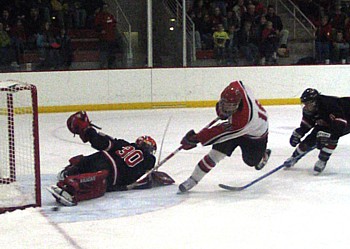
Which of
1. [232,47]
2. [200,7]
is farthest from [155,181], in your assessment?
[200,7]

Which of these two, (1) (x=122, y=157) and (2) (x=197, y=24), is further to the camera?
(2) (x=197, y=24)

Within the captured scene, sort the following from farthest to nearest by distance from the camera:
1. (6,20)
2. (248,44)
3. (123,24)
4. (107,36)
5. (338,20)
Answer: (338,20)
(248,44)
(123,24)
(107,36)
(6,20)

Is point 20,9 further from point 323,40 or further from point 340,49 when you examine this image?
point 340,49

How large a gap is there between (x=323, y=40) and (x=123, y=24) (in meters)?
3.35

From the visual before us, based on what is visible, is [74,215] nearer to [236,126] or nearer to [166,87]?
[236,126]

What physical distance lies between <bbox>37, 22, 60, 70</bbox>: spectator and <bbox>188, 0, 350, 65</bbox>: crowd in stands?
219cm

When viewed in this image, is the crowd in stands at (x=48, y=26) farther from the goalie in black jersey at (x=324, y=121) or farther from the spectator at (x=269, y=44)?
the goalie in black jersey at (x=324, y=121)

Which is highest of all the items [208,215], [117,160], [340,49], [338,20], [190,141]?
[338,20]

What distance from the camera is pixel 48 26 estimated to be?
1019 centimetres

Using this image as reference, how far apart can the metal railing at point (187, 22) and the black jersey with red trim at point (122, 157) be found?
5630 millimetres

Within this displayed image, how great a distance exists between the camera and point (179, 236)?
12.0ft

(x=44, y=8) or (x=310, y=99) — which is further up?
(x=44, y=8)

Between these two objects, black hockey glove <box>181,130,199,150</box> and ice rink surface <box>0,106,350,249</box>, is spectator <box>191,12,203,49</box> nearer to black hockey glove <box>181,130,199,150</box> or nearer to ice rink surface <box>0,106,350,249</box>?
ice rink surface <box>0,106,350,249</box>

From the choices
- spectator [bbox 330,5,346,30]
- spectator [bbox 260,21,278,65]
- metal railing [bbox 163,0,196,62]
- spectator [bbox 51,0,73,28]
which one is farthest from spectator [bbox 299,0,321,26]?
spectator [bbox 51,0,73,28]
